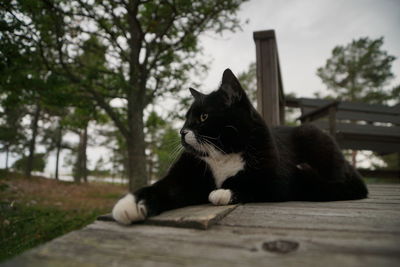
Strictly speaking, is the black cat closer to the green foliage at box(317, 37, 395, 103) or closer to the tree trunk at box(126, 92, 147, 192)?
the tree trunk at box(126, 92, 147, 192)

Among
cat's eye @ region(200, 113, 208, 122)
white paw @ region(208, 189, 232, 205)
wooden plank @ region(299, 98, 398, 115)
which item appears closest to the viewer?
white paw @ region(208, 189, 232, 205)

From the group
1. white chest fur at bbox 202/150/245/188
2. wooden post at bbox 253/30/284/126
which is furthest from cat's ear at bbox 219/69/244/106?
wooden post at bbox 253/30/284/126

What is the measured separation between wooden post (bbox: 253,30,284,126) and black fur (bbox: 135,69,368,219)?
1.34 meters

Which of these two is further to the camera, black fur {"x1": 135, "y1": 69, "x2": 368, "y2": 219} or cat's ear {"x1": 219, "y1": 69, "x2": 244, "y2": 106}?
cat's ear {"x1": 219, "y1": 69, "x2": 244, "y2": 106}

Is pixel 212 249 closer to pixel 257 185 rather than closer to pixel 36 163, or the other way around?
pixel 257 185

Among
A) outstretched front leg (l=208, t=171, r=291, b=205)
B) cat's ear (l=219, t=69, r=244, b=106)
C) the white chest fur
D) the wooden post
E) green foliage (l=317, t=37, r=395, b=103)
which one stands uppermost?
green foliage (l=317, t=37, r=395, b=103)

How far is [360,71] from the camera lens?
662 inches

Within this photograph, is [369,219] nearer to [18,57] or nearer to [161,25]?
[18,57]

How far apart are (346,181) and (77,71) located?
19.7 ft

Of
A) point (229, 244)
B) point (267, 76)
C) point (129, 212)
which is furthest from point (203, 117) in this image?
point (267, 76)

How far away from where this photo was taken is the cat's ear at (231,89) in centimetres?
159

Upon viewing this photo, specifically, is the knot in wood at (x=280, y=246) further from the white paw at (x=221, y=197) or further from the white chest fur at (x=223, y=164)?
the white chest fur at (x=223, y=164)

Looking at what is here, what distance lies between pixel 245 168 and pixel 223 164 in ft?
0.49

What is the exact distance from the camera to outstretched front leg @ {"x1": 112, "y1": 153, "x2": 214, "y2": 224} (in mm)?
930
